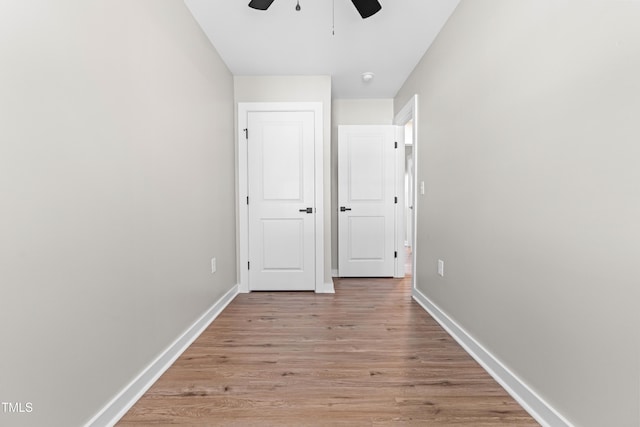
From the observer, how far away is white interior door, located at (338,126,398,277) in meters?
3.66

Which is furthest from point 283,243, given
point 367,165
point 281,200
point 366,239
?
point 367,165

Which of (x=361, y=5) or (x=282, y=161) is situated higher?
(x=361, y=5)

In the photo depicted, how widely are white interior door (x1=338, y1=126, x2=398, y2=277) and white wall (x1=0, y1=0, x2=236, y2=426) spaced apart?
2.10 meters

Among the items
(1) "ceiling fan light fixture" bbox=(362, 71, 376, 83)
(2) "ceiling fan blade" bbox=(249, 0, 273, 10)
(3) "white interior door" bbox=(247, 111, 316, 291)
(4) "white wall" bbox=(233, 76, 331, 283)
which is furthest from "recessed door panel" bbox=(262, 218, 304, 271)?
(2) "ceiling fan blade" bbox=(249, 0, 273, 10)

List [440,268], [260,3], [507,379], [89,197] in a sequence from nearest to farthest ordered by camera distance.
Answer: [89,197] → [507,379] → [260,3] → [440,268]

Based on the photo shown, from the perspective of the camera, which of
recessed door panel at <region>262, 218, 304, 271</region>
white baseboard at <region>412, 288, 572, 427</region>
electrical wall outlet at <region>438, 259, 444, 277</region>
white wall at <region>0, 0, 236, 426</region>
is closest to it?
white wall at <region>0, 0, 236, 426</region>

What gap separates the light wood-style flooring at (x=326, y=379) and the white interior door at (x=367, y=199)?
1.28 m

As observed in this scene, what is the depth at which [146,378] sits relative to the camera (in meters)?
1.49

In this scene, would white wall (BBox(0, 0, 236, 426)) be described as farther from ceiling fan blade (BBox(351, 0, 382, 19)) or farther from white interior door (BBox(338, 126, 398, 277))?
white interior door (BBox(338, 126, 398, 277))

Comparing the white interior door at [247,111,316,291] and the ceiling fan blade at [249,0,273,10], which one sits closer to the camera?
the ceiling fan blade at [249,0,273,10]

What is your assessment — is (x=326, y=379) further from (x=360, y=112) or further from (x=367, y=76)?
(x=360, y=112)

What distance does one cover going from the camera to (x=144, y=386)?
147 cm

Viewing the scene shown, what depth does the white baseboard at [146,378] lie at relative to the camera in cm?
122

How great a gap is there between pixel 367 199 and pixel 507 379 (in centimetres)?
248
